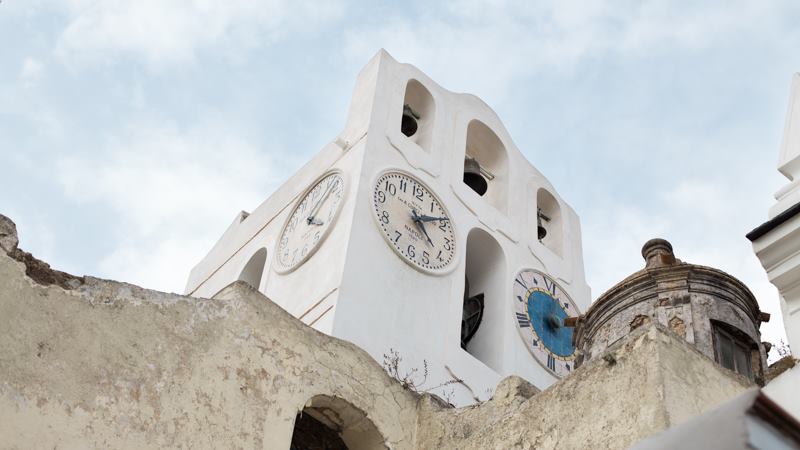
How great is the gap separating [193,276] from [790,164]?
54.8 ft

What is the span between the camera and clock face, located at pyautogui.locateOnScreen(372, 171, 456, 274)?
15500 mm

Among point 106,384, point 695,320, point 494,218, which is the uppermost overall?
point 494,218

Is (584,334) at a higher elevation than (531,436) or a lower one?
higher

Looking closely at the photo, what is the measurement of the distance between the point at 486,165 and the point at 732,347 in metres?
7.82

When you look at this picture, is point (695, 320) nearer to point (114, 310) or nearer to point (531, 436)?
point (531, 436)

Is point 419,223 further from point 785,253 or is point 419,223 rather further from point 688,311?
point 785,253

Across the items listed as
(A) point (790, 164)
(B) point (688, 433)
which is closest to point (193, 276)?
(A) point (790, 164)

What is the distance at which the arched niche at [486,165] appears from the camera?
62.9 feet

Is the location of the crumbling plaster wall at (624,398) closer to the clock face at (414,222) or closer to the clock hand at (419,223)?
the clock face at (414,222)

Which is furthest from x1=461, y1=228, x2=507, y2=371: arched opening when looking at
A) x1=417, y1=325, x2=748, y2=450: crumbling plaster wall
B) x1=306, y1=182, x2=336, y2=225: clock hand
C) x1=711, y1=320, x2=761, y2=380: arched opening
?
x1=417, y1=325, x2=748, y2=450: crumbling plaster wall

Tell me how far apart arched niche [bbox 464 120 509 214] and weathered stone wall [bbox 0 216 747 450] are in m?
10.9

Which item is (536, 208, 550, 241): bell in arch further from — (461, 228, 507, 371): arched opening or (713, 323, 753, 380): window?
(713, 323, 753, 380): window

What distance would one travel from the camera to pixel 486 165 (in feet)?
65.4

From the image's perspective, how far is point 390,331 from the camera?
46.6 ft
